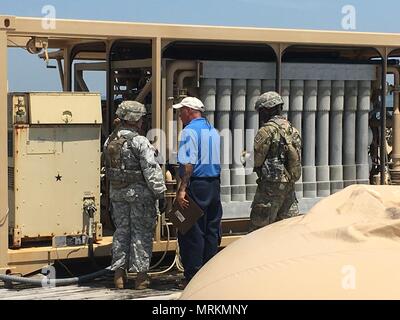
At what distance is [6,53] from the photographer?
20.1 feet

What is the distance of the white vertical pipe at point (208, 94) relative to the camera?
6.83 m

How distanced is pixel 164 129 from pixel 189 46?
96 cm

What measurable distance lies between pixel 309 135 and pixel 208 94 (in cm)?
117

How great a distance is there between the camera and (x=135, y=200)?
609cm

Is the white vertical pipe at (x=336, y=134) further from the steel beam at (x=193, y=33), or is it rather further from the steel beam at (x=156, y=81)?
the steel beam at (x=156, y=81)

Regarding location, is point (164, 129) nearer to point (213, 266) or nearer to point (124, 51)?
point (124, 51)

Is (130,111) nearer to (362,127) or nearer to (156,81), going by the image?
(156,81)

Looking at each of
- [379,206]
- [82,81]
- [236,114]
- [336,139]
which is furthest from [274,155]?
[379,206]

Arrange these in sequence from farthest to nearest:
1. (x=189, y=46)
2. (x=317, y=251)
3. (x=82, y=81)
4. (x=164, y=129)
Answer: (x=82, y=81) < (x=189, y=46) < (x=164, y=129) < (x=317, y=251)

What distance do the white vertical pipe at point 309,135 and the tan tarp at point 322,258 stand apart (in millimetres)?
4212

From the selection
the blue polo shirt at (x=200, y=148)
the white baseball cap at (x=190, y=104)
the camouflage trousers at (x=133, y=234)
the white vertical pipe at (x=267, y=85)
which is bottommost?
the camouflage trousers at (x=133, y=234)

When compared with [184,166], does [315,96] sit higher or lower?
higher

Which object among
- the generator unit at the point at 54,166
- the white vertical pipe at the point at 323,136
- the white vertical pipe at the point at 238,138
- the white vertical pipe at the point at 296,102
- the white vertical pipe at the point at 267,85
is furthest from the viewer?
the white vertical pipe at the point at 323,136

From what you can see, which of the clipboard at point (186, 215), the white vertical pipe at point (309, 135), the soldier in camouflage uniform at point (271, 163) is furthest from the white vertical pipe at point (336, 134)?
the clipboard at point (186, 215)
